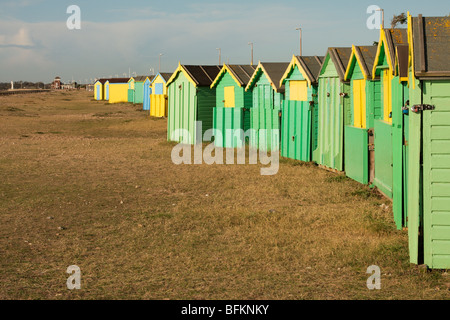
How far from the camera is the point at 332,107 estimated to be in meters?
16.2

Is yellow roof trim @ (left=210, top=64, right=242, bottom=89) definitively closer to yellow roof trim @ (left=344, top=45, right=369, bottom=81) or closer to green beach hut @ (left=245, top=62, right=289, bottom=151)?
green beach hut @ (left=245, top=62, right=289, bottom=151)

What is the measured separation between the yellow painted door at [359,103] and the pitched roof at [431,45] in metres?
6.55

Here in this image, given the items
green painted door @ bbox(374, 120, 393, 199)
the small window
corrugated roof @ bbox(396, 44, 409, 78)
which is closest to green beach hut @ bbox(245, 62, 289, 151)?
green painted door @ bbox(374, 120, 393, 199)

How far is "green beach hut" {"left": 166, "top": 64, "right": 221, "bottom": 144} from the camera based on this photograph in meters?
25.6

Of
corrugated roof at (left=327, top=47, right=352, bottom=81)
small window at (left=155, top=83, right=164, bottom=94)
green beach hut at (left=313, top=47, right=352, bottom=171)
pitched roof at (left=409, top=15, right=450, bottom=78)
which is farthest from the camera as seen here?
small window at (left=155, top=83, right=164, bottom=94)

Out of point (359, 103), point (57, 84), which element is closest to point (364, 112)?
point (359, 103)

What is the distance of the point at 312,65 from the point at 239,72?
6223mm

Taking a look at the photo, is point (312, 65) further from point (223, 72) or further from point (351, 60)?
point (223, 72)

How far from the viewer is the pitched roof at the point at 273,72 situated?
69.6 feet

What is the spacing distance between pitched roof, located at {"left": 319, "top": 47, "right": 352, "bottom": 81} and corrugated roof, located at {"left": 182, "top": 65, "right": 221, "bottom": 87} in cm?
1035

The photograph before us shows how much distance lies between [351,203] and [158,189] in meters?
4.40

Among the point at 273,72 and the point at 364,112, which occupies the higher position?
the point at 273,72

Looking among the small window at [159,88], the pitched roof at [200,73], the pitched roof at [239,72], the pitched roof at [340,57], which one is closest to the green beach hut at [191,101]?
the pitched roof at [200,73]
